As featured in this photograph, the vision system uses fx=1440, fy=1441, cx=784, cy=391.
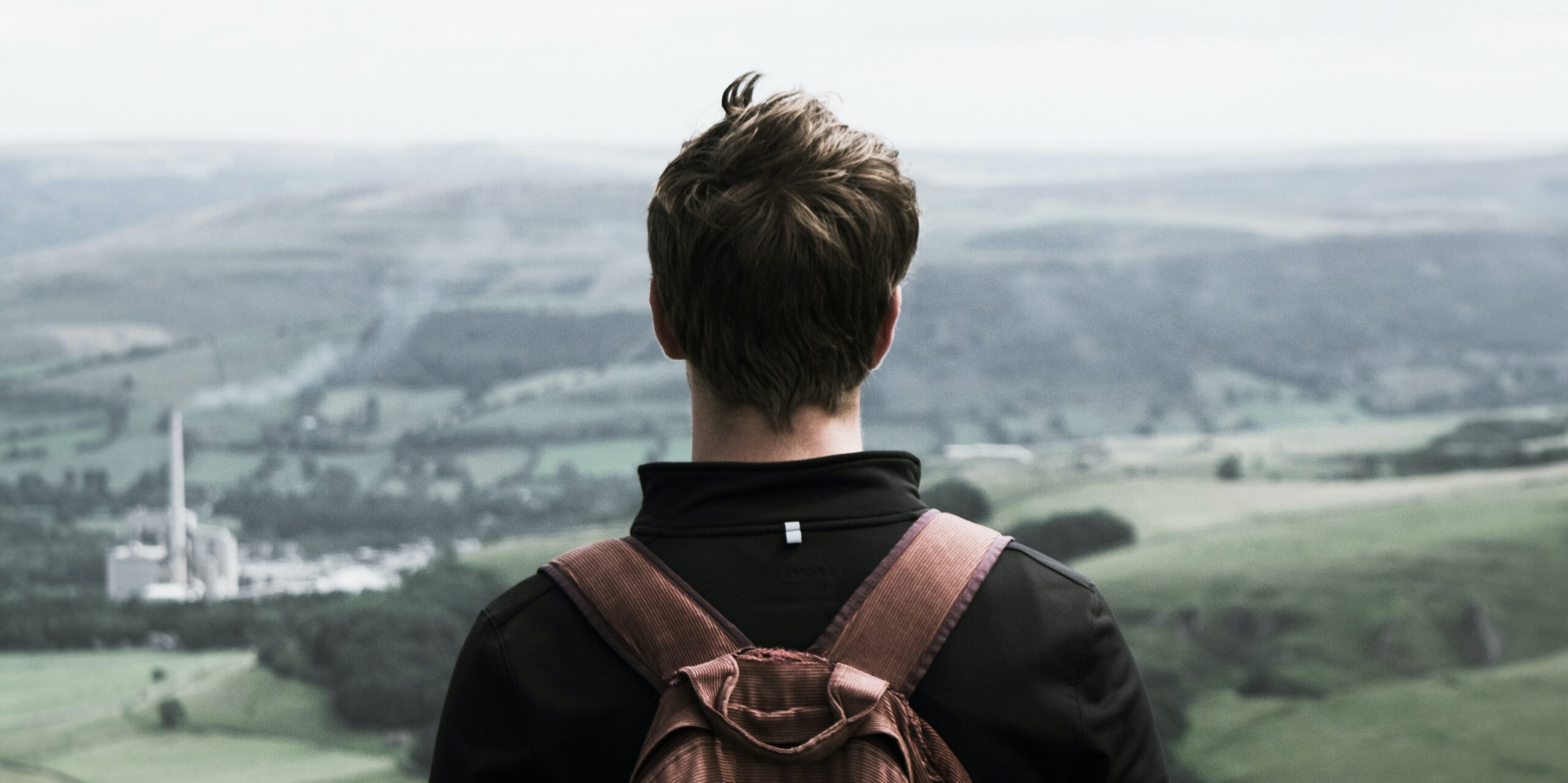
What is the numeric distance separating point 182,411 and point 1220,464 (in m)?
33.5

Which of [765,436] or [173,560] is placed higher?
[765,436]

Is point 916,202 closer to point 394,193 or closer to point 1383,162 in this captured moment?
point 394,193

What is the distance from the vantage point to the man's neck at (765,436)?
2.14m

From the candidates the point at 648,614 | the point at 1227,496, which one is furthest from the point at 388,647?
the point at 648,614

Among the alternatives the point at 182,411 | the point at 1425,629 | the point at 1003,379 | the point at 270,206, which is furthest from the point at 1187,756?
the point at 270,206

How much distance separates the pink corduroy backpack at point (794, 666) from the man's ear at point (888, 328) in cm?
29

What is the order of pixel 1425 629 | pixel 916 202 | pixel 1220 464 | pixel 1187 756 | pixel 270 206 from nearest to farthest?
pixel 916 202 < pixel 1187 756 < pixel 1425 629 < pixel 1220 464 < pixel 270 206

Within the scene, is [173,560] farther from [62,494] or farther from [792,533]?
[792,533]

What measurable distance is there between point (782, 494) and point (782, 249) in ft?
1.16

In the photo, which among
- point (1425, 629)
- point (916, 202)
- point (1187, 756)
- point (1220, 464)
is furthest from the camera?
point (1220, 464)

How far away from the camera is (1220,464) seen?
147 feet

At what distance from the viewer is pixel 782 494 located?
208cm

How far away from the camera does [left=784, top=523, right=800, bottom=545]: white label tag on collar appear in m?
2.02

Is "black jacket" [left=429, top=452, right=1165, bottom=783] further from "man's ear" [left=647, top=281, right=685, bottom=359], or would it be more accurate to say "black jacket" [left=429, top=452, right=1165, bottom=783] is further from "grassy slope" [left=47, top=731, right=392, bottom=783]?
"grassy slope" [left=47, top=731, right=392, bottom=783]
